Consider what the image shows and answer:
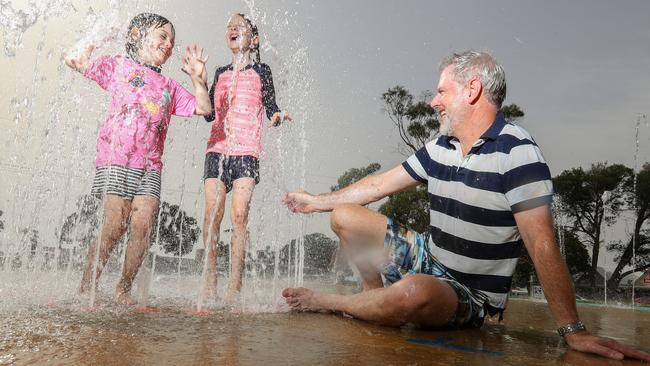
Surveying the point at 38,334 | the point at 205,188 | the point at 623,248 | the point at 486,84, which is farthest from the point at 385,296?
the point at 623,248

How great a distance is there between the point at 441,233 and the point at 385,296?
17.0 inches

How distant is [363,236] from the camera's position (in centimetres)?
243

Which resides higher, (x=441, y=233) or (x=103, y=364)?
(x=441, y=233)

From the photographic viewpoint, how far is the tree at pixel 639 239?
23766mm

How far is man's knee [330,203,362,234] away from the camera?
8.07 ft

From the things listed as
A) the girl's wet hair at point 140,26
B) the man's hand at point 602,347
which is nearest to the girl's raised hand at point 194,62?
the girl's wet hair at point 140,26

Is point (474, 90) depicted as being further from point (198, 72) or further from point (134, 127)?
point (134, 127)

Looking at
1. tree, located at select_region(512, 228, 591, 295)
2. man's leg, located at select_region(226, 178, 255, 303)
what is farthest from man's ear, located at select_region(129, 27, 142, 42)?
tree, located at select_region(512, 228, 591, 295)

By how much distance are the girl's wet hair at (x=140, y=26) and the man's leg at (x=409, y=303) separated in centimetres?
247

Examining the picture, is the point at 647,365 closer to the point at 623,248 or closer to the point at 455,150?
the point at 455,150

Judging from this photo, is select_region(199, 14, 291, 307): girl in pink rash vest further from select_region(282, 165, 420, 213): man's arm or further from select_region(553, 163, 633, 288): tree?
select_region(553, 163, 633, 288): tree

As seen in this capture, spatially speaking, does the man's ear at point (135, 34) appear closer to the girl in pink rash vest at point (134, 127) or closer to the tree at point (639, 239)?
the girl in pink rash vest at point (134, 127)

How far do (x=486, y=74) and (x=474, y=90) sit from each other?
Result: 0.10 m

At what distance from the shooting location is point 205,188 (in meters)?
3.82
